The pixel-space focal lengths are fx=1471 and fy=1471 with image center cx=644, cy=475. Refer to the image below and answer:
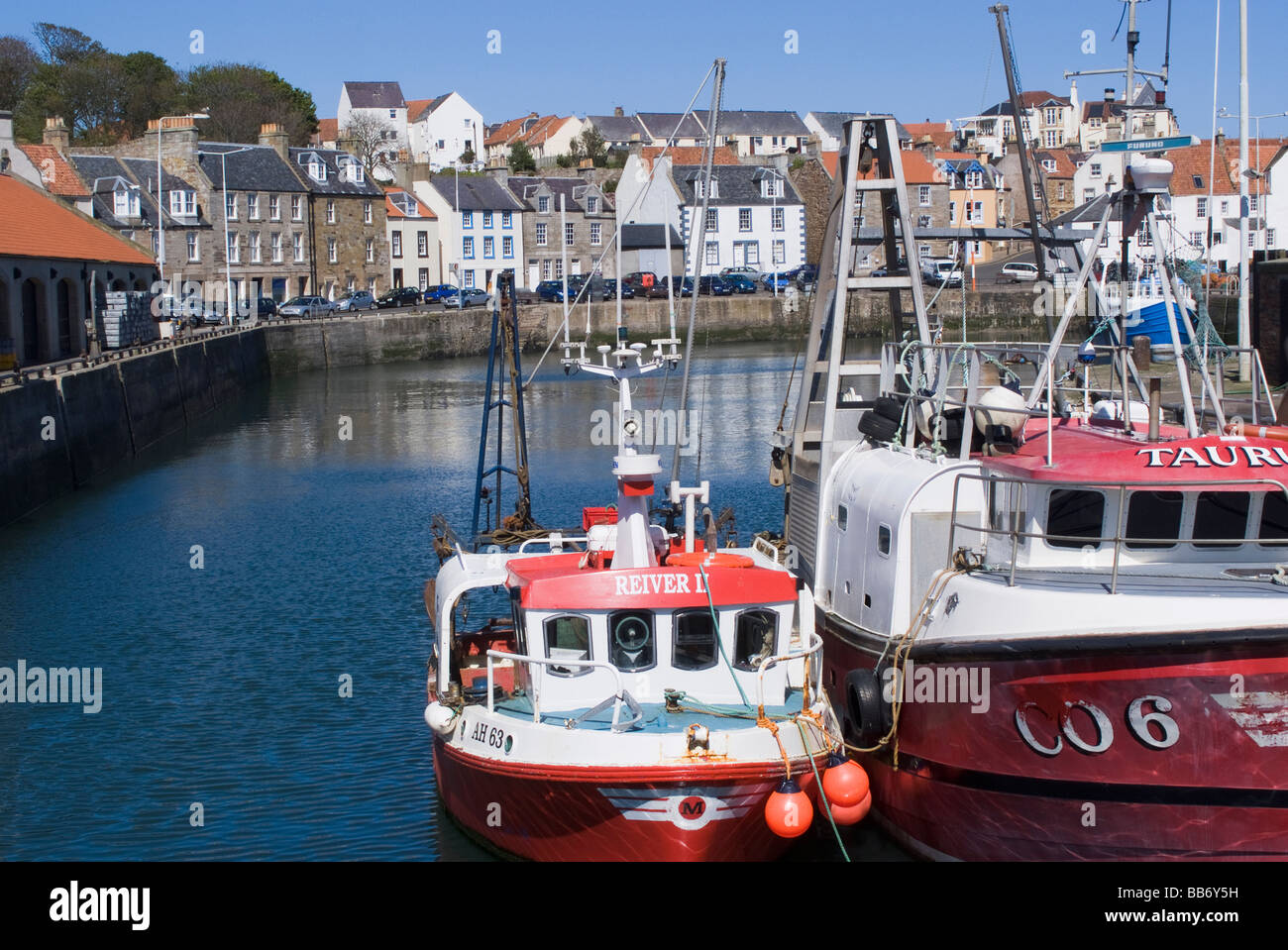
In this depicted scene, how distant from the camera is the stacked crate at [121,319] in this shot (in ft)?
167

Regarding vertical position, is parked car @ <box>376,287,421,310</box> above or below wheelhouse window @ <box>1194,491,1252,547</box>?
above

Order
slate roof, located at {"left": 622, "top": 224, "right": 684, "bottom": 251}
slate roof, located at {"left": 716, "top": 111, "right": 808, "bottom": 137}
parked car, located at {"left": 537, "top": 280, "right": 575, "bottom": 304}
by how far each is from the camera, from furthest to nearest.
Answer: slate roof, located at {"left": 716, "top": 111, "right": 808, "bottom": 137}, slate roof, located at {"left": 622, "top": 224, "right": 684, "bottom": 251}, parked car, located at {"left": 537, "top": 280, "right": 575, "bottom": 304}

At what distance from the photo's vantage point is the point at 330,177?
8162cm

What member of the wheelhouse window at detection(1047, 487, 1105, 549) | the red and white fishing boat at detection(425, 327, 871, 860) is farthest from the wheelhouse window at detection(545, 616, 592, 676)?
the wheelhouse window at detection(1047, 487, 1105, 549)

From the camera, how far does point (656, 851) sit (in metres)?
12.0

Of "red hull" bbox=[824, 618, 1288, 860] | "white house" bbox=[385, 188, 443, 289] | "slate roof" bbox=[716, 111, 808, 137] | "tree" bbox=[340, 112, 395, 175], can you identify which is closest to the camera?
"red hull" bbox=[824, 618, 1288, 860]

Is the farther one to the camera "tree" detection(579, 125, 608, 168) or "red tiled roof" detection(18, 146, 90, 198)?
"tree" detection(579, 125, 608, 168)

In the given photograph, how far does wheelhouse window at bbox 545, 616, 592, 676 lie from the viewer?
12.9 metres

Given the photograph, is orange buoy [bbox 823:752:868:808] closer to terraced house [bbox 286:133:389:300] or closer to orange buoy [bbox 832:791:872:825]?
orange buoy [bbox 832:791:872:825]

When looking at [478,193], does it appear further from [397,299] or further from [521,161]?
[521,161]

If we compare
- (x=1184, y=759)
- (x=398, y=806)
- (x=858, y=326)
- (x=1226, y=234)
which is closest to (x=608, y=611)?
(x=398, y=806)

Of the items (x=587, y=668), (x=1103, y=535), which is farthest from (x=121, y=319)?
(x=1103, y=535)

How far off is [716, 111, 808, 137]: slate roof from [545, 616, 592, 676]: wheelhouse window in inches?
4776

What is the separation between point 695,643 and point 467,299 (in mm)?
64841
